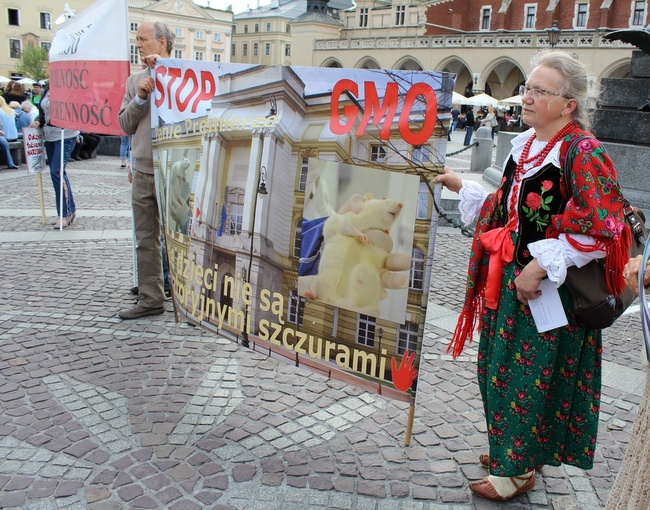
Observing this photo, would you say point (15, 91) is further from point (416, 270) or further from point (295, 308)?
point (416, 270)

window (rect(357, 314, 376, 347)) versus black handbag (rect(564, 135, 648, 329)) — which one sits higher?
black handbag (rect(564, 135, 648, 329))

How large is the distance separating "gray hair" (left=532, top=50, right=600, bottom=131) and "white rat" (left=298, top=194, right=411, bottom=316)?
2.78ft

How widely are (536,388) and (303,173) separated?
145 cm

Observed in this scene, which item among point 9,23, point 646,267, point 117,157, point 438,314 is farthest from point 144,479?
point 9,23

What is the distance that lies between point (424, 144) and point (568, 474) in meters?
1.88

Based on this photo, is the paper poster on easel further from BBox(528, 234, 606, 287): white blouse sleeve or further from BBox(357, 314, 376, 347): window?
BBox(528, 234, 606, 287): white blouse sleeve

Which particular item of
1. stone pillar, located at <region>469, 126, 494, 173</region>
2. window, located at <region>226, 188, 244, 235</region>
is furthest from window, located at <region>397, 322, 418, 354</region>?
stone pillar, located at <region>469, 126, 494, 173</region>

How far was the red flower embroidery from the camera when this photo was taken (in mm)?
2633

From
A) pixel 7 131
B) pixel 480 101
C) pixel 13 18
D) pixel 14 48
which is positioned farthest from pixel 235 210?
pixel 13 18

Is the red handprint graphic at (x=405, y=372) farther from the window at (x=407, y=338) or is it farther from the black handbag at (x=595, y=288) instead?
the black handbag at (x=595, y=288)

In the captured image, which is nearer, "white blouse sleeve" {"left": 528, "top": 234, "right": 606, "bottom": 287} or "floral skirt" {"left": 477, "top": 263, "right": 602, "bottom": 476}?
"white blouse sleeve" {"left": 528, "top": 234, "right": 606, "bottom": 287}

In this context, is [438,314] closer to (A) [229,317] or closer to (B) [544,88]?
(A) [229,317]

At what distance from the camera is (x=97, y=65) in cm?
555

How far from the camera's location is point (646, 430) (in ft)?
6.73
